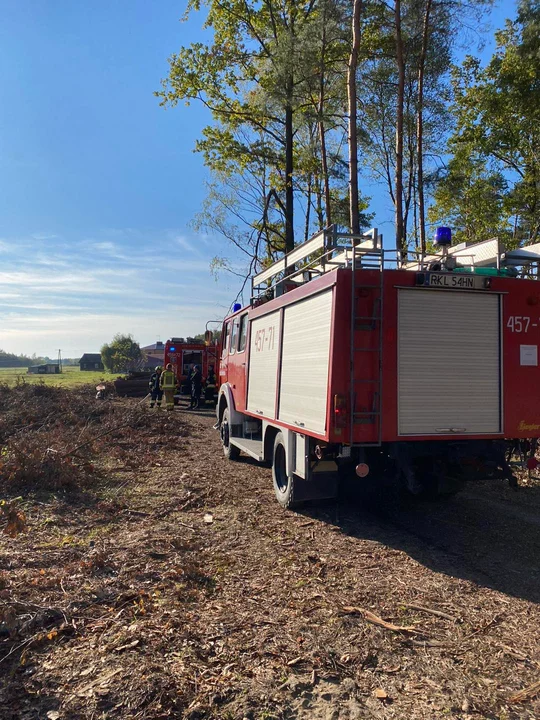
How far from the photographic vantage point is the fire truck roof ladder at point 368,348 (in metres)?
5.42

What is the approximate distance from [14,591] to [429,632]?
3.23 m

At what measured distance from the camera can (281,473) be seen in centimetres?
743

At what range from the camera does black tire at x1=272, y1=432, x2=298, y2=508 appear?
6.99 metres

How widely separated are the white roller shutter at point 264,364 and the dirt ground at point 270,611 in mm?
1639

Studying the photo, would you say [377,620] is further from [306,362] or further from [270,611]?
[306,362]

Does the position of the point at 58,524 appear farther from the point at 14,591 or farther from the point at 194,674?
the point at 194,674

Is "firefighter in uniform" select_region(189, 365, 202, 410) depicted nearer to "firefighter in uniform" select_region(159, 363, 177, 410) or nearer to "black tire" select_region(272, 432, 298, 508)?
"firefighter in uniform" select_region(159, 363, 177, 410)

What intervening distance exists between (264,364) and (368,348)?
121 inches

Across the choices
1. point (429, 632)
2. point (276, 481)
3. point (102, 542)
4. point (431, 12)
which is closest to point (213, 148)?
point (431, 12)

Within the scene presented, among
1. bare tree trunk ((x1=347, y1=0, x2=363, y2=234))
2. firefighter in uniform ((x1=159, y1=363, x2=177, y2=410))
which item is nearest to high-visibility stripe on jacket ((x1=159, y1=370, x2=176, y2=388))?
firefighter in uniform ((x1=159, y1=363, x2=177, y2=410))

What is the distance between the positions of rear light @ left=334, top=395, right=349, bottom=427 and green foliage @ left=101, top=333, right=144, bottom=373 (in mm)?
96858

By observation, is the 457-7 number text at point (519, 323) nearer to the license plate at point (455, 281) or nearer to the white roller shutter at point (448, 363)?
the white roller shutter at point (448, 363)

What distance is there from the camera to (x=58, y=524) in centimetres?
639

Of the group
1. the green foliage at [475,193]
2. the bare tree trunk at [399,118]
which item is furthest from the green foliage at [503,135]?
the bare tree trunk at [399,118]
